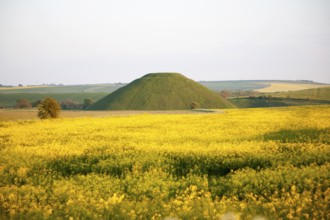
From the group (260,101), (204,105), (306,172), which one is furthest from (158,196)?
(260,101)

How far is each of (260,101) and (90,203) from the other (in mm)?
156434

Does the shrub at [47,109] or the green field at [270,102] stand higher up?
the shrub at [47,109]

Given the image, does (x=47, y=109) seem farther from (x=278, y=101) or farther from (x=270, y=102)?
(x=270, y=102)

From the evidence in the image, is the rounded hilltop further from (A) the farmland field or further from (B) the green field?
(A) the farmland field

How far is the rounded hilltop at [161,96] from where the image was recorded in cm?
14300

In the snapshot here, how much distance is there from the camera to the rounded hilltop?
469 feet

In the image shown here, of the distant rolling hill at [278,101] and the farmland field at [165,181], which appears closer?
the farmland field at [165,181]

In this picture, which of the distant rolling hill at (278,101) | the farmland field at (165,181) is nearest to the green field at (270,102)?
the distant rolling hill at (278,101)

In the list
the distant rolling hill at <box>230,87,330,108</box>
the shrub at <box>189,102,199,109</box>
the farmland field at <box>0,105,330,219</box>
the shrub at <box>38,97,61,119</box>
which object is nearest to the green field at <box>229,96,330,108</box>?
the distant rolling hill at <box>230,87,330,108</box>

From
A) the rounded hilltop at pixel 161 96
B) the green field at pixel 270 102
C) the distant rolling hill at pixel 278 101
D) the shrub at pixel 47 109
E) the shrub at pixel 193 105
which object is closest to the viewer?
the shrub at pixel 47 109

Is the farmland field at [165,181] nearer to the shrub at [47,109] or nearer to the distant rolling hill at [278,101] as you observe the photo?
the shrub at [47,109]

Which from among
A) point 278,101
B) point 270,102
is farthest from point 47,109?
point 270,102

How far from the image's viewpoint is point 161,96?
15075 centimetres

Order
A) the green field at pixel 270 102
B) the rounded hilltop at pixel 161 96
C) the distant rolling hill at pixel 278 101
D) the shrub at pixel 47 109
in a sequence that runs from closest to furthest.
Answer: the shrub at pixel 47 109 < the green field at pixel 270 102 < the rounded hilltop at pixel 161 96 < the distant rolling hill at pixel 278 101
